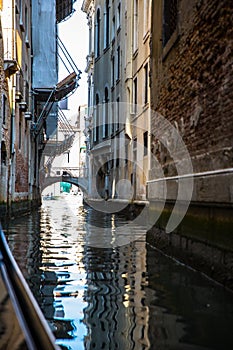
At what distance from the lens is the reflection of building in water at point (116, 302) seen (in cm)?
354

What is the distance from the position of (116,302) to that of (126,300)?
0.11m

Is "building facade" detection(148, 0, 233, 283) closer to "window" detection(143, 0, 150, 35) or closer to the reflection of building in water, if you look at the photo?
the reflection of building in water

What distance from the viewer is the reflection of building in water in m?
3.54

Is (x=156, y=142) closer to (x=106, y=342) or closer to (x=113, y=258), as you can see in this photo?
(x=113, y=258)

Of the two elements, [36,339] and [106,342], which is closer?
[36,339]

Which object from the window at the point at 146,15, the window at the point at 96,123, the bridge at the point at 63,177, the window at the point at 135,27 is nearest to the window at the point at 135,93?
the window at the point at 135,27

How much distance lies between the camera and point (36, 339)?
1619 mm

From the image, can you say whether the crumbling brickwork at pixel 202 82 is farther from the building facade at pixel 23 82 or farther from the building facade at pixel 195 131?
the building facade at pixel 23 82

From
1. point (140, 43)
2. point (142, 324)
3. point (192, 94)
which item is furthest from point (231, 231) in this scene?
point (140, 43)

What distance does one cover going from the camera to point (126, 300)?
470cm

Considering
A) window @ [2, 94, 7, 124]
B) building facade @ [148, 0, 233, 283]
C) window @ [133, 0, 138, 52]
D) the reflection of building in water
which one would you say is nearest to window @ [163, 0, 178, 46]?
building facade @ [148, 0, 233, 283]

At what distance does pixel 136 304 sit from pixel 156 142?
5300mm

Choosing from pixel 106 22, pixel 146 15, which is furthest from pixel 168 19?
pixel 106 22

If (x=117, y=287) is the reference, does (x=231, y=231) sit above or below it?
above
